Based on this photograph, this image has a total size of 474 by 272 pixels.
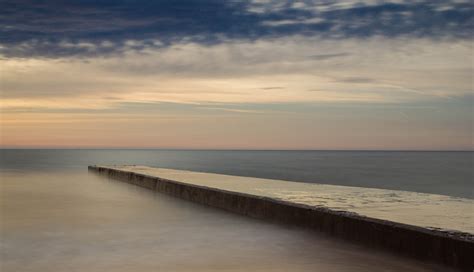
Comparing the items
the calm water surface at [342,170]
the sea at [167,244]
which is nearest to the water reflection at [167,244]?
the sea at [167,244]

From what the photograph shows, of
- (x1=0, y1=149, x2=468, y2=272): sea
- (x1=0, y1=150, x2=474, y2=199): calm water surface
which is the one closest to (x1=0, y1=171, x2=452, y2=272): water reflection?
(x1=0, y1=149, x2=468, y2=272): sea

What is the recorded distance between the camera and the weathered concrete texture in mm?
5067

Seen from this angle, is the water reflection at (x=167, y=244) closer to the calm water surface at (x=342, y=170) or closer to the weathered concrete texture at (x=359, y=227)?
the weathered concrete texture at (x=359, y=227)

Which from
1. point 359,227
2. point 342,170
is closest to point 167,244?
point 359,227

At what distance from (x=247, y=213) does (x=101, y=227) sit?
2.15 meters

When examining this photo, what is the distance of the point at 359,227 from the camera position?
20.9ft

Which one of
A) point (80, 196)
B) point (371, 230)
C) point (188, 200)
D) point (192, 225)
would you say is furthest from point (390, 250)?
point (80, 196)

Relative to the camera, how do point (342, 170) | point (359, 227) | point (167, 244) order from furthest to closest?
1. point (342, 170)
2. point (167, 244)
3. point (359, 227)

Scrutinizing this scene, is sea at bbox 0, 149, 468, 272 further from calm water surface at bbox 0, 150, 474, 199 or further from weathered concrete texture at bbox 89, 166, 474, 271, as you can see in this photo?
calm water surface at bbox 0, 150, 474, 199

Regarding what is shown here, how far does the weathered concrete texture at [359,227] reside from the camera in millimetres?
5067

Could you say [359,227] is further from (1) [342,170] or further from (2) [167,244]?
(1) [342,170]

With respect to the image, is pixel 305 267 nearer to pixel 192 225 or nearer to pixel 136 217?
pixel 192 225

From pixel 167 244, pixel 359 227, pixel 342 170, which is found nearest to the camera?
pixel 359 227

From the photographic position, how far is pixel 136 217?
9430mm
